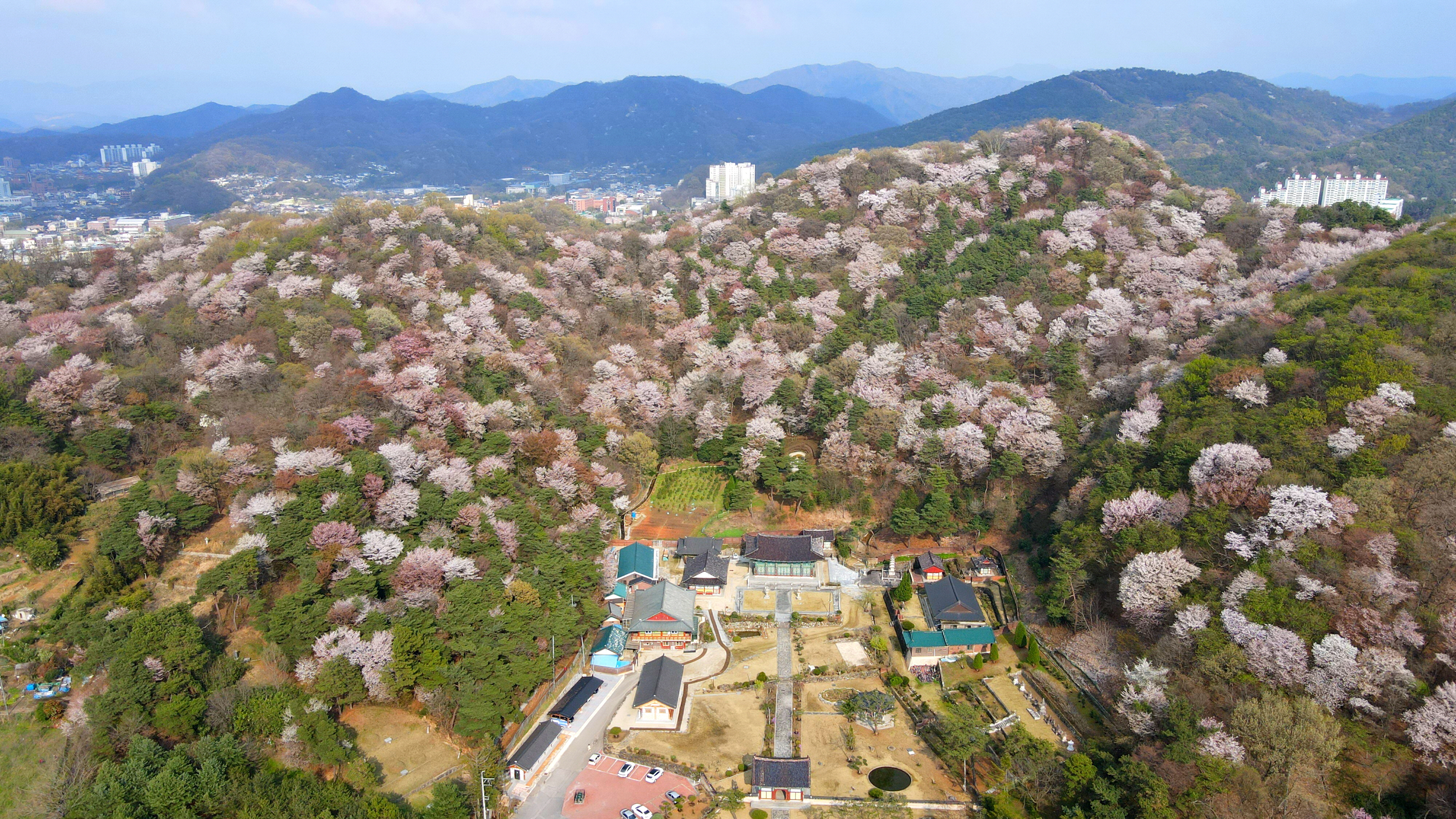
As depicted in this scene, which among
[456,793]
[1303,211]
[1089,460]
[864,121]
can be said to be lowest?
[456,793]

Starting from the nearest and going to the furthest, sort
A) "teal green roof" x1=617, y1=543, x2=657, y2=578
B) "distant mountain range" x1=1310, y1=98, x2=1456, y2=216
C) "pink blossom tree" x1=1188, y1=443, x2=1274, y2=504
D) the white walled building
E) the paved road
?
the paved road → "pink blossom tree" x1=1188, y1=443, x2=1274, y2=504 → "teal green roof" x1=617, y1=543, x2=657, y2=578 → the white walled building → "distant mountain range" x1=1310, y1=98, x2=1456, y2=216

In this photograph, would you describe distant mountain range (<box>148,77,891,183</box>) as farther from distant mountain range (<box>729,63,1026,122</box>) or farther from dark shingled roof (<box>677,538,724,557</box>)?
dark shingled roof (<box>677,538,724,557</box>)

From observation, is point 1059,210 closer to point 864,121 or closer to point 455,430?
point 455,430

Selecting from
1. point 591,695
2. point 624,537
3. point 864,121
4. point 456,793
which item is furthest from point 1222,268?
point 864,121

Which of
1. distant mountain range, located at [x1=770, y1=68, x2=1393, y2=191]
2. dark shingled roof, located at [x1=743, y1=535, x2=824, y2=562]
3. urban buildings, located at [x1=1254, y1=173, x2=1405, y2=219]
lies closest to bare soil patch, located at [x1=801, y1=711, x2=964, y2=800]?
dark shingled roof, located at [x1=743, y1=535, x2=824, y2=562]

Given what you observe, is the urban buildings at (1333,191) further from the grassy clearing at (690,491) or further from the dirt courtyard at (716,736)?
the dirt courtyard at (716,736)
